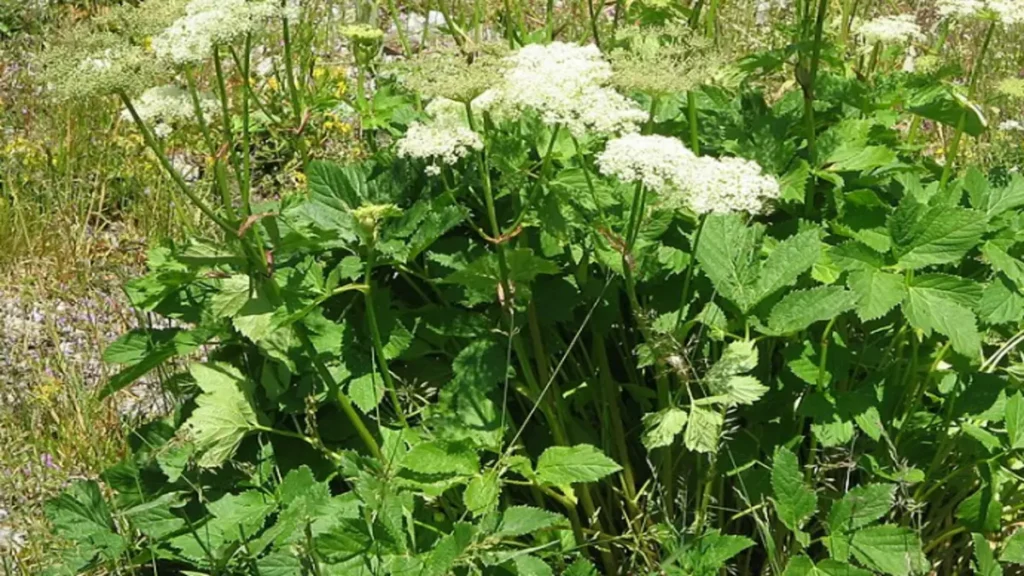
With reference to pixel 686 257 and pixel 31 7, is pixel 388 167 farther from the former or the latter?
pixel 31 7

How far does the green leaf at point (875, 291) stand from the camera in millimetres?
2271

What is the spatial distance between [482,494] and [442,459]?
0.11 m

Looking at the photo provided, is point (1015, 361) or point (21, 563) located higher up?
point (1015, 361)

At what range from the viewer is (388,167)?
285 cm

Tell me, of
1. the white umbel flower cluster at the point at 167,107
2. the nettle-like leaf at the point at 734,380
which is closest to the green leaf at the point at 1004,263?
the nettle-like leaf at the point at 734,380

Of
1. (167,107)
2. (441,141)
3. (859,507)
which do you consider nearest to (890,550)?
(859,507)

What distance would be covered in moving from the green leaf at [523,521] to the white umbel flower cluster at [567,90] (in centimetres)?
71

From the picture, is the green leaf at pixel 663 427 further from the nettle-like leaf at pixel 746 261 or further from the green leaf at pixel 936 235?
the green leaf at pixel 936 235

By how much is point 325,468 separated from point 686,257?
3.02 ft

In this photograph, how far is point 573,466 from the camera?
234cm

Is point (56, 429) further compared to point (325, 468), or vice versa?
point (56, 429)

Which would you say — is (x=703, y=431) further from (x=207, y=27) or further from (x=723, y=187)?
(x=207, y=27)

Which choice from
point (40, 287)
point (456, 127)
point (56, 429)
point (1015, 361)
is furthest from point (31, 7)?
point (1015, 361)

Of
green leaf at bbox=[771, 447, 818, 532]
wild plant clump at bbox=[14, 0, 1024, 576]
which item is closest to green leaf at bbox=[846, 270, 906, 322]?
wild plant clump at bbox=[14, 0, 1024, 576]
